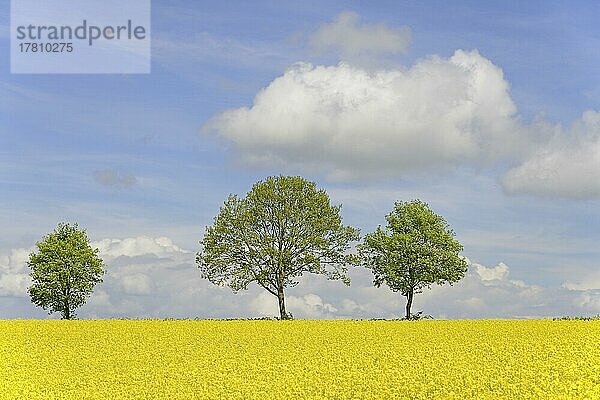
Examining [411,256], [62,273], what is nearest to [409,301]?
[411,256]

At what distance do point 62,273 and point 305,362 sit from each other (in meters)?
39.6

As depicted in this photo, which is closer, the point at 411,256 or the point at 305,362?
the point at 305,362

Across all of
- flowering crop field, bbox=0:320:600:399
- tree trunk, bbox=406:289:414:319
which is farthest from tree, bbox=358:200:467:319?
flowering crop field, bbox=0:320:600:399

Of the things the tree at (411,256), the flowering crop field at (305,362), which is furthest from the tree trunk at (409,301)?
the flowering crop field at (305,362)

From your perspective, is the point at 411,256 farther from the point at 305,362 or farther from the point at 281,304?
the point at 305,362

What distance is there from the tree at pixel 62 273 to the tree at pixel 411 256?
77.9 feet

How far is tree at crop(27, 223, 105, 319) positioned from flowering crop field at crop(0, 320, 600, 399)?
53.0 ft

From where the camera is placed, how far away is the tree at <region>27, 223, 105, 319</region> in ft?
205

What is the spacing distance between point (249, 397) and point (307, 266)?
37.1 metres

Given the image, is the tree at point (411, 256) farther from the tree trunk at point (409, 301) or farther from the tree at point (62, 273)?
the tree at point (62, 273)

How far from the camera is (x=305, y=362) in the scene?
2841 centimetres

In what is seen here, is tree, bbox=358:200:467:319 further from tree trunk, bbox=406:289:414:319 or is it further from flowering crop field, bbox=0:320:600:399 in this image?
flowering crop field, bbox=0:320:600:399

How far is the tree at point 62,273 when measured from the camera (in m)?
62.6

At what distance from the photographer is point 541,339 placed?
118ft
